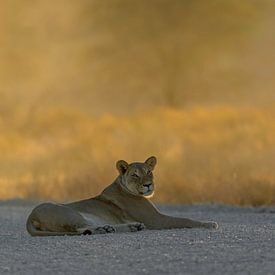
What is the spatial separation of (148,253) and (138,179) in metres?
3.24

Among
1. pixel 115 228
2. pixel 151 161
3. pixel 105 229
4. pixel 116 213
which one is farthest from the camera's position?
pixel 151 161

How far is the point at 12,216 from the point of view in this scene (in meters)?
19.5

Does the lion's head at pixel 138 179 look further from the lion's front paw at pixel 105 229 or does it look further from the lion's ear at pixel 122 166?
the lion's front paw at pixel 105 229

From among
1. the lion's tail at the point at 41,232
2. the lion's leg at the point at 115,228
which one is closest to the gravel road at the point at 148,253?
the lion's tail at the point at 41,232

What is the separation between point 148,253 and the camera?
367 inches

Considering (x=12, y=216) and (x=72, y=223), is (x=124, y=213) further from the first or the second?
(x=12, y=216)

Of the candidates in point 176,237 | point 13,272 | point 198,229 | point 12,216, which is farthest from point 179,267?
point 12,216

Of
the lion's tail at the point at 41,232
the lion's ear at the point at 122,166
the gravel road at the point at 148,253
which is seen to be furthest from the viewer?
the lion's ear at the point at 122,166

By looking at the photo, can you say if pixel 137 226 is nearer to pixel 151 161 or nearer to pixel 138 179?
pixel 138 179

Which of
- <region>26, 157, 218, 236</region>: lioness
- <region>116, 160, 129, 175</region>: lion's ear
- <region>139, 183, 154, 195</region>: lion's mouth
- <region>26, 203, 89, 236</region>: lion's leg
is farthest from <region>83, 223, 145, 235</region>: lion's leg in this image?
<region>116, 160, 129, 175</region>: lion's ear

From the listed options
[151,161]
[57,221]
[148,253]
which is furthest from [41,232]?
[148,253]

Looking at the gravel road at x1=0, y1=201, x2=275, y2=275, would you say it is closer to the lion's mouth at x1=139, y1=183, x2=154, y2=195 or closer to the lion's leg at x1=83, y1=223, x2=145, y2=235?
the lion's leg at x1=83, y1=223, x2=145, y2=235

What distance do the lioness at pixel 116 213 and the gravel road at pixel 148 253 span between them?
27 cm

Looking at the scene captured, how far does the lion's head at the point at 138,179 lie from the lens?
12.5 metres
